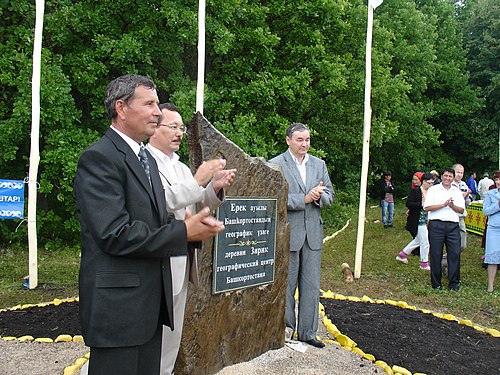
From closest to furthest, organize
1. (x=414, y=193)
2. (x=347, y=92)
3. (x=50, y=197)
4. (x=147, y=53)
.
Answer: (x=414, y=193), (x=147, y=53), (x=50, y=197), (x=347, y=92)

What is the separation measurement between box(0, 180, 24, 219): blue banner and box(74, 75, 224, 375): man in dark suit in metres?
6.29

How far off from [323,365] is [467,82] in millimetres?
28204

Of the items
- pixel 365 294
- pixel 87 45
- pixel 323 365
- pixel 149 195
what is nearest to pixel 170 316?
pixel 149 195

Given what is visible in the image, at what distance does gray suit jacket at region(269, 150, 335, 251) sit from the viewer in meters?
5.14

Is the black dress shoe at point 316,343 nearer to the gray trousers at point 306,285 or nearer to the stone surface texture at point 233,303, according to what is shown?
the gray trousers at point 306,285

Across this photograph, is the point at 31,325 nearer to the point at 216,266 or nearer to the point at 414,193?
the point at 216,266

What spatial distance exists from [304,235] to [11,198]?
16.8 ft

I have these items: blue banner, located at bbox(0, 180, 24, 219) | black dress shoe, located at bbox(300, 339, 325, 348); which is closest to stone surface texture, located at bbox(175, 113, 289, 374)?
black dress shoe, located at bbox(300, 339, 325, 348)

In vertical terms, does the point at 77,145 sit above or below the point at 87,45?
below

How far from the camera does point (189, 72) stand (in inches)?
613

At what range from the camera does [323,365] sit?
182 inches

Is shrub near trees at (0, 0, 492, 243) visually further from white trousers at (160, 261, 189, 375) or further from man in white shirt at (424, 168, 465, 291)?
white trousers at (160, 261, 189, 375)

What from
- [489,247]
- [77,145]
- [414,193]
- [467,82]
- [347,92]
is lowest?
[489,247]

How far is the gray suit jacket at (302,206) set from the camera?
5137 mm
